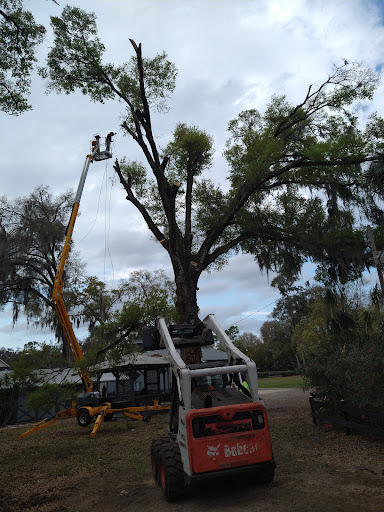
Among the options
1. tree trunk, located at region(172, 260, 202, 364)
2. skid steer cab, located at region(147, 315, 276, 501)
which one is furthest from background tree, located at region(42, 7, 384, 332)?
skid steer cab, located at region(147, 315, 276, 501)

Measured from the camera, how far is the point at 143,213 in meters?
17.4

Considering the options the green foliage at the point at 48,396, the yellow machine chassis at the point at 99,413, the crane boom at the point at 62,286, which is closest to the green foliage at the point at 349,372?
the yellow machine chassis at the point at 99,413

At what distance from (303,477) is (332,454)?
1.84 metres

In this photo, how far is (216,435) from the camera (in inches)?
207

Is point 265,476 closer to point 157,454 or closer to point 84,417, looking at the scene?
point 157,454

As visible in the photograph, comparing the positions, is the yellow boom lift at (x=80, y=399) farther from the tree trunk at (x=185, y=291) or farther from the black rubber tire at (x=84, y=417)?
the tree trunk at (x=185, y=291)

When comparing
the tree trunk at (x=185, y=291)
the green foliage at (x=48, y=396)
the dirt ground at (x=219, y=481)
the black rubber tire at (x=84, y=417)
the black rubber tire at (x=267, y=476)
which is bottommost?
the dirt ground at (x=219, y=481)

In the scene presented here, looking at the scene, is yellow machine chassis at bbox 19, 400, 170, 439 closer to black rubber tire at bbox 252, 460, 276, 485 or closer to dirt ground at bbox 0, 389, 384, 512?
dirt ground at bbox 0, 389, 384, 512

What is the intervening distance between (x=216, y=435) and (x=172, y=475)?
36.9 inches

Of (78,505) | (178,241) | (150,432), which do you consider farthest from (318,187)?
(78,505)

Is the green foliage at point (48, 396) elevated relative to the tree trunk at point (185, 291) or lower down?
lower down

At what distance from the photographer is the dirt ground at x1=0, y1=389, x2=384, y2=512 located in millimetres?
5273

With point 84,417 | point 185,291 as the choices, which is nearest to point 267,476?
point 185,291

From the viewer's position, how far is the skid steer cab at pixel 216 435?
519 cm
